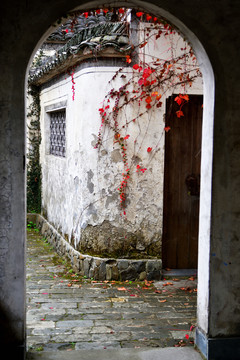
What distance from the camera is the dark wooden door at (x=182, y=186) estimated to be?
6.75 meters

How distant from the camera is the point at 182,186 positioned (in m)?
6.84

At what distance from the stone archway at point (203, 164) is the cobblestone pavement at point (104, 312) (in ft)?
2.45

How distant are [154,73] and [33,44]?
10.5ft

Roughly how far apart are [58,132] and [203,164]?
5.65m

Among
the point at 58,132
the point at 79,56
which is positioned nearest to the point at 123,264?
the point at 79,56

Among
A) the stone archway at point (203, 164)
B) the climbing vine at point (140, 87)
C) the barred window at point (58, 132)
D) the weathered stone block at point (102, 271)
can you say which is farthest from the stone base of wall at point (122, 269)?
the barred window at point (58, 132)

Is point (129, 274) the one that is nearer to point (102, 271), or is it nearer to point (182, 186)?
point (102, 271)

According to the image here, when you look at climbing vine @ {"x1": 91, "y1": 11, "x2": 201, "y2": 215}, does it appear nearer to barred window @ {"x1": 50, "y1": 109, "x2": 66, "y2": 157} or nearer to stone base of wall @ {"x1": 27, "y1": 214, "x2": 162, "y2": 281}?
stone base of wall @ {"x1": 27, "y1": 214, "x2": 162, "y2": 281}

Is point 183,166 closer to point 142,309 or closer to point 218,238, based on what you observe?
point 142,309

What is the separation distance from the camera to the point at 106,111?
21.3 feet

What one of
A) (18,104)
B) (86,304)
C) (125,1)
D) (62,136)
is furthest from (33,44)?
(62,136)

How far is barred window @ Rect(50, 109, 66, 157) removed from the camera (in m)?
8.64

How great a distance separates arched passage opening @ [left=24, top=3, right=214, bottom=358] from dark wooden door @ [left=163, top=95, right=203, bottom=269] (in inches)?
107

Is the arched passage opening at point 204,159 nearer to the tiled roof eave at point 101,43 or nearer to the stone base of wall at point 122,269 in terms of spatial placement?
the tiled roof eave at point 101,43
